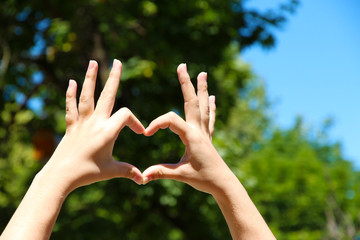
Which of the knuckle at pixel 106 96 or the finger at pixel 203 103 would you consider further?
the finger at pixel 203 103

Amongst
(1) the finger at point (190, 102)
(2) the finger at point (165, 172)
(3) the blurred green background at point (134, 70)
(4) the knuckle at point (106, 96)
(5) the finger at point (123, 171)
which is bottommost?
(5) the finger at point (123, 171)

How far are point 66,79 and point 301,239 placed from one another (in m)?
30.7

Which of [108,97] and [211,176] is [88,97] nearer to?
[108,97]

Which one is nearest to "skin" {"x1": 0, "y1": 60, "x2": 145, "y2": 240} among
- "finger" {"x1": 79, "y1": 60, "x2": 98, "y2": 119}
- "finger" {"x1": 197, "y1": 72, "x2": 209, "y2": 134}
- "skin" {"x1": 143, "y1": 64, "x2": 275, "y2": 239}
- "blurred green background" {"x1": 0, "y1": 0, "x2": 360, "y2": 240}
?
"finger" {"x1": 79, "y1": 60, "x2": 98, "y2": 119}

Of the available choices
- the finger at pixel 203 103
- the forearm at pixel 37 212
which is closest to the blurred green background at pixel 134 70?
the finger at pixel 203 103

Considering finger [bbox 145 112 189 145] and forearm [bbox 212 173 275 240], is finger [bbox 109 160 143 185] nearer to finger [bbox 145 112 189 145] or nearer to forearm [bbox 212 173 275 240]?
finger [bbox 145 112 189 145]

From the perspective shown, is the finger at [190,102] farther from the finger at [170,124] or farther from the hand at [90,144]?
the hand at [90,144]

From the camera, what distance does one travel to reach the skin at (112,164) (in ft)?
5.01

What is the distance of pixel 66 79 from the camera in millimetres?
9477

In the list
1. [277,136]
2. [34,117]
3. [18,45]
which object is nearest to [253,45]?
[18,45]

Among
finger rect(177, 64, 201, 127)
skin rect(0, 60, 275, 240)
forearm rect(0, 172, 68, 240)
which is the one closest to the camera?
forearm rect(0, 172, 68, 240)

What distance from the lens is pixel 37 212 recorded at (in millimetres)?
1462

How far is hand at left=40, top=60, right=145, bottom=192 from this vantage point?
Result: 156 centimetres

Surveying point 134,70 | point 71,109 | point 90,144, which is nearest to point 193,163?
point 90,144
